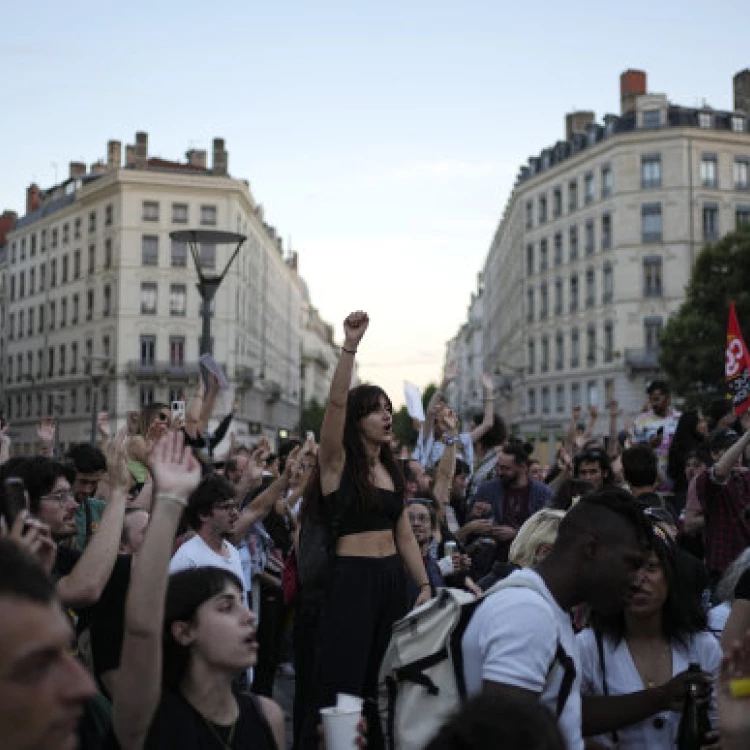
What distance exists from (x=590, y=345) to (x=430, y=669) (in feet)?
195

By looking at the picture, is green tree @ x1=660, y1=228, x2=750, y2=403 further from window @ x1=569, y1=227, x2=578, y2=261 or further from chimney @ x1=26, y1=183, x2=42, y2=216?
chimney @ x1=26, y1=183, x2=42, y2=216

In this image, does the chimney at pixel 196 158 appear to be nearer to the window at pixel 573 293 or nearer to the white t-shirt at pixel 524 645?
the window at pixel 573 293

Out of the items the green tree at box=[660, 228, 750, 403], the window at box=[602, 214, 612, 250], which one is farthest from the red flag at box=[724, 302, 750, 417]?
the window at box=[602, 214, 612, 250]

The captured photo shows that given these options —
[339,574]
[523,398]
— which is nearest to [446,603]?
[339,574]

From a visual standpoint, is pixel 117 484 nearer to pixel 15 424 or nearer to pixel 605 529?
pixel 605 529

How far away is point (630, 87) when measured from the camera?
6244 centimetres

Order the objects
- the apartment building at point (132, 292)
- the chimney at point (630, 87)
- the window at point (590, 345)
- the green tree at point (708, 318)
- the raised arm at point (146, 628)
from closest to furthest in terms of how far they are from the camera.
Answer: the raised arm at point (146, 628)
the green tree at point (708, 318)
the window at point (590, 345)
the chimney at point (630, 87)
the apartment building at point (132, 292)

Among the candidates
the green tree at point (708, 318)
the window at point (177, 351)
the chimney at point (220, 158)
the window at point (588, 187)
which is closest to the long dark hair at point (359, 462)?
the green tree at point (708, 318)

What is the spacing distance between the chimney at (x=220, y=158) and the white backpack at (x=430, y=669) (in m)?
69.0

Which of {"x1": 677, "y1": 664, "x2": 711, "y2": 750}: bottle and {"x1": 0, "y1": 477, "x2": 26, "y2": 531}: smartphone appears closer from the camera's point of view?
{"x1": 0, "y1": 477, "x2": 26, "y2": 531}: smartphone

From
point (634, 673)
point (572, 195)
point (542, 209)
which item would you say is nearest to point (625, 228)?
point (572, 195)

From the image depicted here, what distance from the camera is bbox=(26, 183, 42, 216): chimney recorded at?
83.5 m

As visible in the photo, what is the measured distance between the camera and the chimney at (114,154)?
73.1 metres

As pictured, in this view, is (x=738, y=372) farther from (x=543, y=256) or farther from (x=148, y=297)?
(x=148, y=297)
